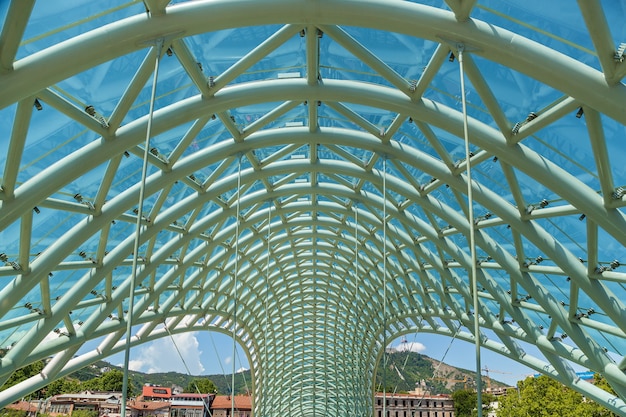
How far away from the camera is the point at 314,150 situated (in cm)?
2889

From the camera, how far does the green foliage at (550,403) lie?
39.6 metres

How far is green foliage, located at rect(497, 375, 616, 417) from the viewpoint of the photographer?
39.6 m

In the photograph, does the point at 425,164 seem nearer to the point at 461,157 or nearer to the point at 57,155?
the point at 461,157

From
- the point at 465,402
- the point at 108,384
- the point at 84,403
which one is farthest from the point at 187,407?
the point at 465,402

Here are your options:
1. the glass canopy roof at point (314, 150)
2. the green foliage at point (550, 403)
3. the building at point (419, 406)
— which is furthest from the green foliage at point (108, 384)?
the green foliage at point (550, 403)

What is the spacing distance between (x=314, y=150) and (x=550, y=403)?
1272 inches

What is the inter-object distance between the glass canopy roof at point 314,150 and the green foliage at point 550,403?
390 inches

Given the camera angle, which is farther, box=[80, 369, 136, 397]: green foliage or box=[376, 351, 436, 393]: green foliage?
box=[376, 351, 436, 393]: green foliage

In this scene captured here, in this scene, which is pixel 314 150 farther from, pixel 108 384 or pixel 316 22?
pixel 108 384

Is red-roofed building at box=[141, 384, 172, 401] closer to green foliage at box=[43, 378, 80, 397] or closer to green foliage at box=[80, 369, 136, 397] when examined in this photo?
green foliage at box=[80, 369, 136, 397]

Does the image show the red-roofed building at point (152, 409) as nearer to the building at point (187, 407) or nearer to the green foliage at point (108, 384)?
the building at point (187, 407)

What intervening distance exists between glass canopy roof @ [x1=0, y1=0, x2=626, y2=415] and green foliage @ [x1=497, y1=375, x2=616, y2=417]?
32.5ft

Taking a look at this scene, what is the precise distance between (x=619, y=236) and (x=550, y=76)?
6491 millimetres

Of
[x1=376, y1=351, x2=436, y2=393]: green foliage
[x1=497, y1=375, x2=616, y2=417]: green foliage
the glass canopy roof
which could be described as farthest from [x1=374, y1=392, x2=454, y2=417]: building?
the glass canopy roof
